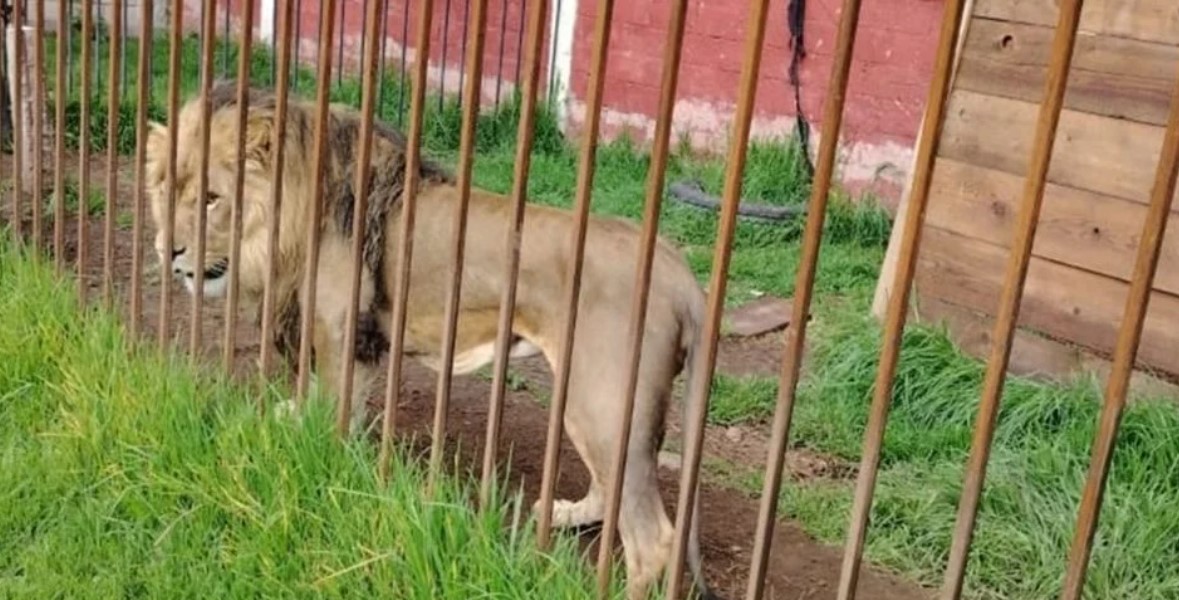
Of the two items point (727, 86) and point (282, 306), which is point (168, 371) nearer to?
point (282, 306)

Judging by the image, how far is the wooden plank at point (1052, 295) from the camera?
199 inches

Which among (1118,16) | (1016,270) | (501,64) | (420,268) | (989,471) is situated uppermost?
(1118,16)

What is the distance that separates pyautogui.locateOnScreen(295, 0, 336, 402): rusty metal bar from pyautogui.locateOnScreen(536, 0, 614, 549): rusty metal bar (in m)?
0.73

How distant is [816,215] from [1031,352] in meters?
3.32

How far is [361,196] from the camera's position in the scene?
3350 millimetres

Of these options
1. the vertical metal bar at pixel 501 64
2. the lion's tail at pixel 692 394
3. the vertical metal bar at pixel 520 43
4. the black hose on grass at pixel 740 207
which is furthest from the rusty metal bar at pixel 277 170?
the vertical metal bar at pixel 520 43

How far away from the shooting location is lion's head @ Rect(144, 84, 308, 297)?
3908 mm

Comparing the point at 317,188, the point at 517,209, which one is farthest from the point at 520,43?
Result: the point at 517,209

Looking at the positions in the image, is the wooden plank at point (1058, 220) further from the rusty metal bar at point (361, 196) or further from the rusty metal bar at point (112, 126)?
the rusty metal bar at point (112, 126)

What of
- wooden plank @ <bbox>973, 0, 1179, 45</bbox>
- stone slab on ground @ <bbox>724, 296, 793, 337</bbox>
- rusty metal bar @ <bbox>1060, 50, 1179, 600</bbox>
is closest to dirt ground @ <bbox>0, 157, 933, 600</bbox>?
stone slab on ground @ <bbox>724, 296, 793, 337</bbox>

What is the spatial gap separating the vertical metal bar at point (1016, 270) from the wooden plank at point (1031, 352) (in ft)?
8.74

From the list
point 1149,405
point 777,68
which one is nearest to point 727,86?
point 777,68

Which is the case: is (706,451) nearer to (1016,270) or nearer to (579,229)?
(579,229)

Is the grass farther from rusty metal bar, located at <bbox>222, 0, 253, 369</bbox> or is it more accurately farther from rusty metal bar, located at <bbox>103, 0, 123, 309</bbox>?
rusty metal bar, located at <bbox>103, 0, 123, 309</bbox>
